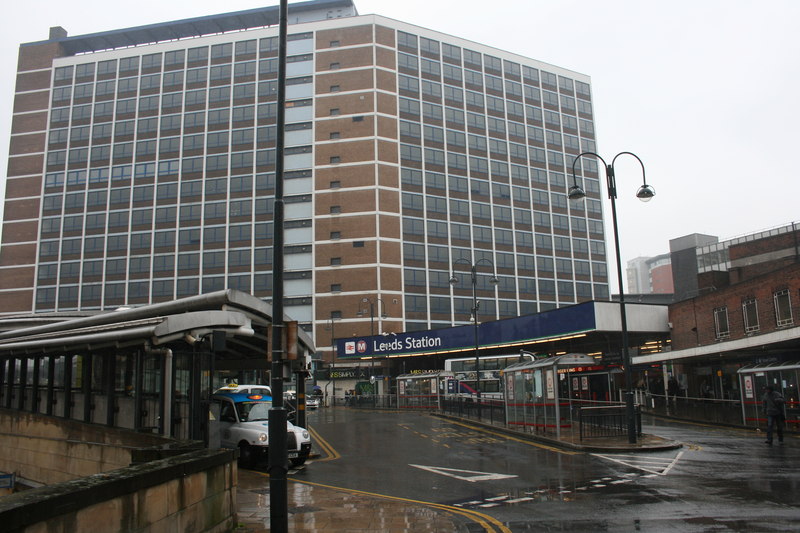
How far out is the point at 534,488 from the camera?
13.3 metres

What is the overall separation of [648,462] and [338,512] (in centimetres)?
950

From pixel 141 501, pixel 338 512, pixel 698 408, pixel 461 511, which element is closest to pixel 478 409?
pixel 698 408

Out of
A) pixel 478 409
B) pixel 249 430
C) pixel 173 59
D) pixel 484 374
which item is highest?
pixel 173 59

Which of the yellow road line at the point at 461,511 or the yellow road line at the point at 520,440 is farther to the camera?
the yellow road line at the point at 520,440

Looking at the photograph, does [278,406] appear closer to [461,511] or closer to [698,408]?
[461,511]

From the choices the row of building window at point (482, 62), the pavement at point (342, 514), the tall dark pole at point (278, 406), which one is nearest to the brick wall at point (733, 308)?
the pavement at point (342, 514)

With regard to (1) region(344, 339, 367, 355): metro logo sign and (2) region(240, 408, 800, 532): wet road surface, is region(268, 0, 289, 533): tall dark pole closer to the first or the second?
(2) region(240, 408, 800, 532): wet road surface

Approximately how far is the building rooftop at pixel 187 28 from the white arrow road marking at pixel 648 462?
83.2 meters

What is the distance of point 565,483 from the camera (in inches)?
545

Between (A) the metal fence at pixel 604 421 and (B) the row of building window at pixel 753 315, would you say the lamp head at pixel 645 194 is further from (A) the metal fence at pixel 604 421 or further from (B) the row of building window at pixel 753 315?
A: (B) the row of building window at pixel 753 315

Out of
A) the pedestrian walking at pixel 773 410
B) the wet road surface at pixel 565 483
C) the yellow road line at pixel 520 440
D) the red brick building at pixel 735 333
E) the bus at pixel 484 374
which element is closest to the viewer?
the wet road surface at pixel 565 483

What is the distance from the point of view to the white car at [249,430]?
55.6ft

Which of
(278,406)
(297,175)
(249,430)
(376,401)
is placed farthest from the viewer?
(297,175)

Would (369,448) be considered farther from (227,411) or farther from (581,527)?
(581,527)
